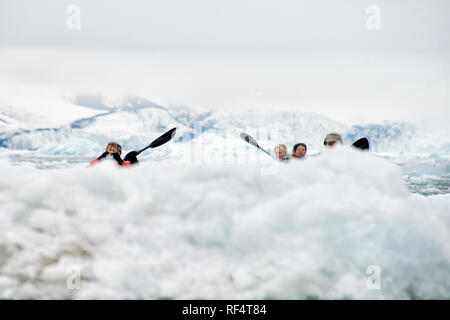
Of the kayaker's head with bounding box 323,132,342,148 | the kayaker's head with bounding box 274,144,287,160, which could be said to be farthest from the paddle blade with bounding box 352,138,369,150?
the kayaker's head with bounding box 274,144,287,160

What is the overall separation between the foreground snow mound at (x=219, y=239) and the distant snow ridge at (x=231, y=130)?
134 ft

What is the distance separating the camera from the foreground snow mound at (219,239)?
9.83ft

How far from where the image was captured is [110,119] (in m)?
60.2

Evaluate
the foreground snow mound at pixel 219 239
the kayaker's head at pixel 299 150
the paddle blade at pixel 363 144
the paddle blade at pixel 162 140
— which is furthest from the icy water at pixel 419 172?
the paddle blade at pixel 363 144

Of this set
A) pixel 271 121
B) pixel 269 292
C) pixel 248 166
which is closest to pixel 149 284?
pixel 269 292

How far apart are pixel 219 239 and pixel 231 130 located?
154 ft

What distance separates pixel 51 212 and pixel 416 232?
3.44 meters

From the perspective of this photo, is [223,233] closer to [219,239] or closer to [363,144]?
[219,239]

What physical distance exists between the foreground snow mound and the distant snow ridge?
40.7m

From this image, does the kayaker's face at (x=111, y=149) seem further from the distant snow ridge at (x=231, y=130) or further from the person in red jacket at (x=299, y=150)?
the distant snow ridge at (x=231, y=130)

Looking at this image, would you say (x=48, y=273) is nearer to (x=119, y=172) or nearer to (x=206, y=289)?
(x=119, y=172)

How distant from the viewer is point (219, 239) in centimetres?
315

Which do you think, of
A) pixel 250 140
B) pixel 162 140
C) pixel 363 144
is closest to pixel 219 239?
pixel 363 144

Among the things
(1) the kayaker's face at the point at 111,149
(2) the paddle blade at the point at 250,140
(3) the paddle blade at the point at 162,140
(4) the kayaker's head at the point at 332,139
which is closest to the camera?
(4) the kayaker's head at the point at 332,139
